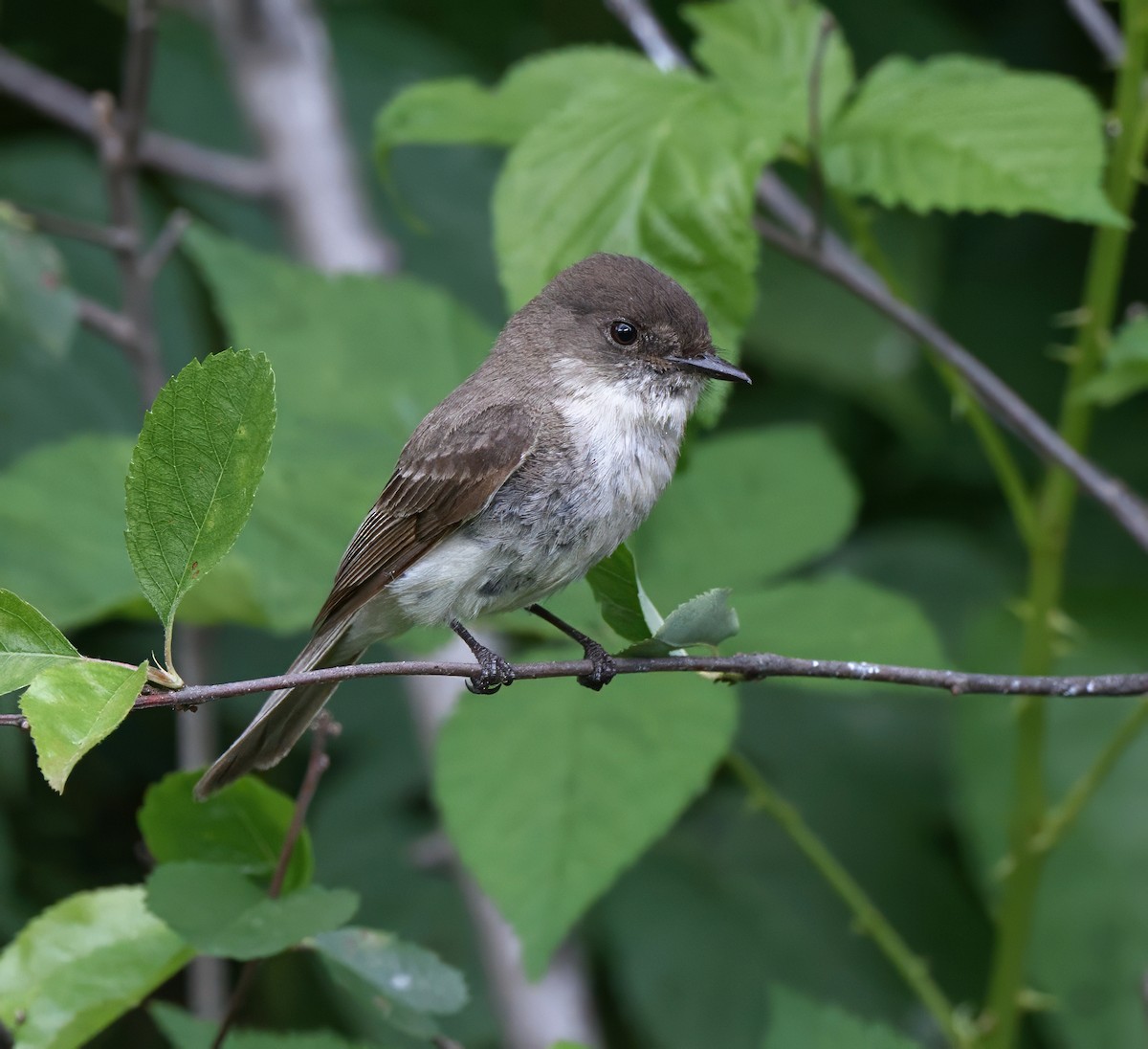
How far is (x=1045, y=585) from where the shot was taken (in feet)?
9.09

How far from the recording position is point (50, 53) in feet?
16.0

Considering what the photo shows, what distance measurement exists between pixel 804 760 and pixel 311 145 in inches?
88.4

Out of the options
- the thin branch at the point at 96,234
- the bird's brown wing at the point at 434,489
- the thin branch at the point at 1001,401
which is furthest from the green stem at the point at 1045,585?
the thin branch at the point at 96,234

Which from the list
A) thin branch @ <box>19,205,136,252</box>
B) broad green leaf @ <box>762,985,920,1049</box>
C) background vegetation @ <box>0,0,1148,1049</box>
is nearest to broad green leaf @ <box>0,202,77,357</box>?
background vegetation @ <box>0,0,1148,1049</box>

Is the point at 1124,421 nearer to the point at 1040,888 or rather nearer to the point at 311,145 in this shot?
the point at 1040,888

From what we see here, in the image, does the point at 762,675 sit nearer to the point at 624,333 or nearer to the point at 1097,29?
the point at 624,333

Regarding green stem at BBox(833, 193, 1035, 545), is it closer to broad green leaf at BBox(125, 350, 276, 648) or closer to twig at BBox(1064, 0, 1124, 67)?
twig at BBox(1064, 0, 1124, 67)

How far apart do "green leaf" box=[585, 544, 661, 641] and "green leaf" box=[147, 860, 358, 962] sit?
490 millimetres

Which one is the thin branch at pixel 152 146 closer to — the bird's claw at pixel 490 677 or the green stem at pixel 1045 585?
the bird's claw at pixel 490 677

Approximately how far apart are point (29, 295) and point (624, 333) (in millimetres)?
1322

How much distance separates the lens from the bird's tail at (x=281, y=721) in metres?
2.23

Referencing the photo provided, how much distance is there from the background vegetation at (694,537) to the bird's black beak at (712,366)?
7 centimetres

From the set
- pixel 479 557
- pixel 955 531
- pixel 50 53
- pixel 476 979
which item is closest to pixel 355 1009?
pixel 476 979

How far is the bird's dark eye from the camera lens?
2.89m
